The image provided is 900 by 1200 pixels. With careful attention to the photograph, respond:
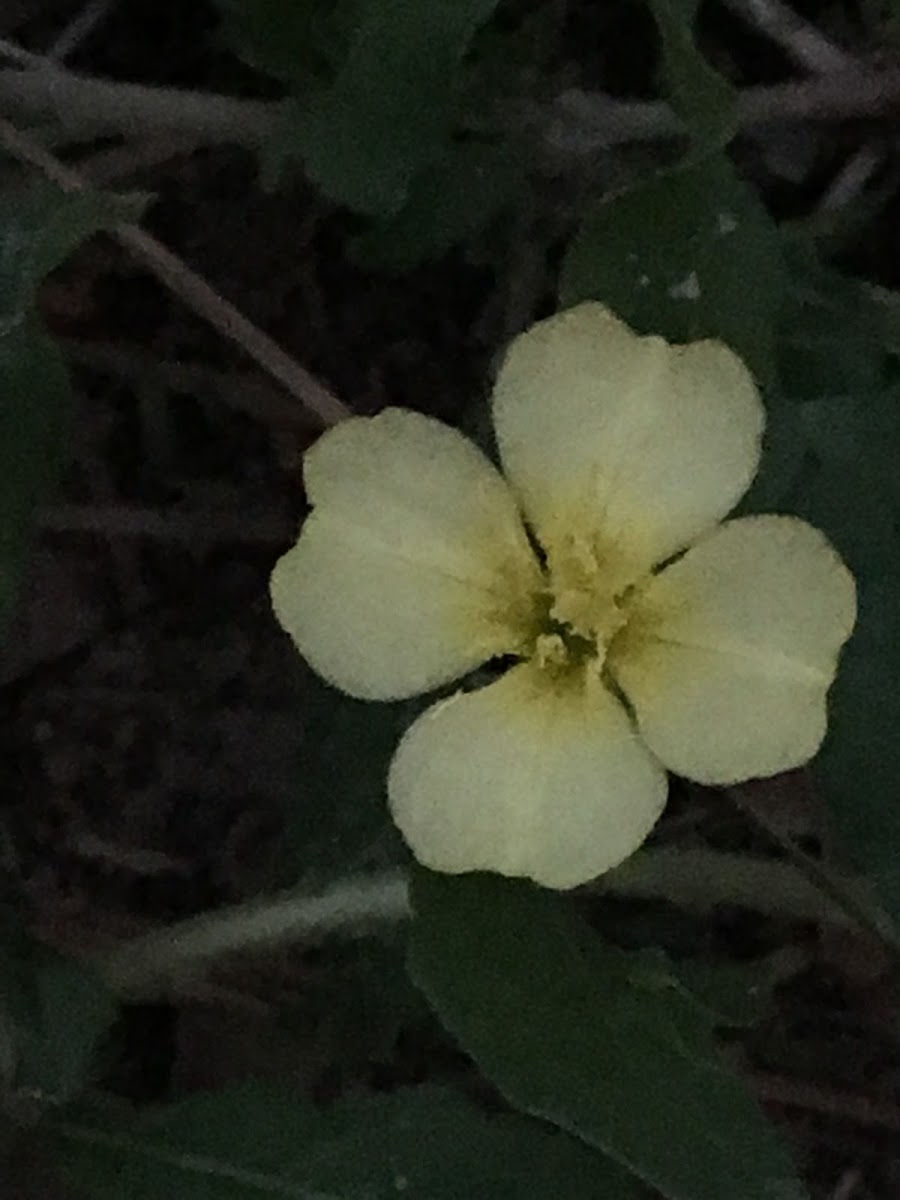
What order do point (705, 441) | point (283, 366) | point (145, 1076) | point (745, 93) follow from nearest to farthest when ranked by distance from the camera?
point (705, 441) → point (283, 366) → point (745, 93) → point (145, 1076)

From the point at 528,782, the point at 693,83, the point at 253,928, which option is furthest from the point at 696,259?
the point at 253,928

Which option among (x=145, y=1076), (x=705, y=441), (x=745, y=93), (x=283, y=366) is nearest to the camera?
(x=705, y=441)

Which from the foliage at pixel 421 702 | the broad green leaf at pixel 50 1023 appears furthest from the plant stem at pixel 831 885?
the broad green leaf at pixel 50 1023

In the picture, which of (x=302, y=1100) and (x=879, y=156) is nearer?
(x=302, y=1100)

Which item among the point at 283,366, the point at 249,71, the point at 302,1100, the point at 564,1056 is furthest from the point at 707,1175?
the point at 249,71

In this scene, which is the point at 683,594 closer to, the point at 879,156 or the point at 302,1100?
the point at 302,1100

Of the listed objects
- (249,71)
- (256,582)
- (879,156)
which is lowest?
(256,582)

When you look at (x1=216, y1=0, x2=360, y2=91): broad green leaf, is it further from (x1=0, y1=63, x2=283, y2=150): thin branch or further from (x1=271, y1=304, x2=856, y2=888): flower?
(x1=271, y1=304, x2=856, y2=888): flower
